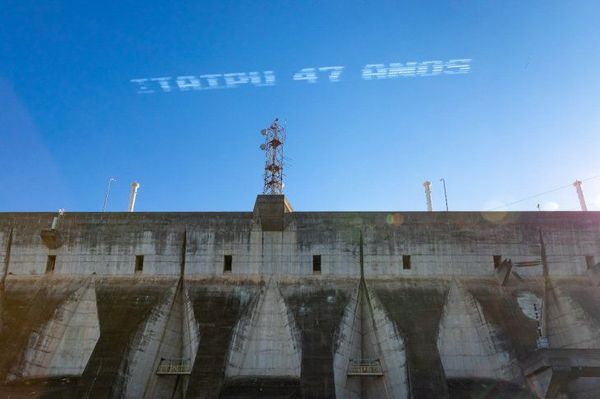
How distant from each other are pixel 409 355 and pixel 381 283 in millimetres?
4202

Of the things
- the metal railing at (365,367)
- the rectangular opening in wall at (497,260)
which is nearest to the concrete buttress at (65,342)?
the metal railing at (365,367)

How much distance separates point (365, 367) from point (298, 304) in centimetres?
384

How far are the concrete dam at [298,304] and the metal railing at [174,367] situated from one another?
89mm

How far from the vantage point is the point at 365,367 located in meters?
24.0

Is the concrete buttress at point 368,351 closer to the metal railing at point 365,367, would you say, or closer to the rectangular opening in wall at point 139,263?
the metal railing at point 365,367

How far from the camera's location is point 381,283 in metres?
26.5

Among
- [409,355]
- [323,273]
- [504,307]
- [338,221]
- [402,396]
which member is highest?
[338,221]

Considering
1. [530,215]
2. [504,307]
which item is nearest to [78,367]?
[504,307]

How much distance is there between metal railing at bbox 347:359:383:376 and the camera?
2364cm

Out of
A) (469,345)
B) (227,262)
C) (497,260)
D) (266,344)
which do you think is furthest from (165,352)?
(497,260)

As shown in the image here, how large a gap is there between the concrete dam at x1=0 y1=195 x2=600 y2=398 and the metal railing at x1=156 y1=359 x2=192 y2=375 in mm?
89

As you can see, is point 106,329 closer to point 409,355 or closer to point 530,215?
point 409,355

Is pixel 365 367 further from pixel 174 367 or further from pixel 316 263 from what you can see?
pixel 174 367

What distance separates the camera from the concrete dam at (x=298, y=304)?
22734 mm
